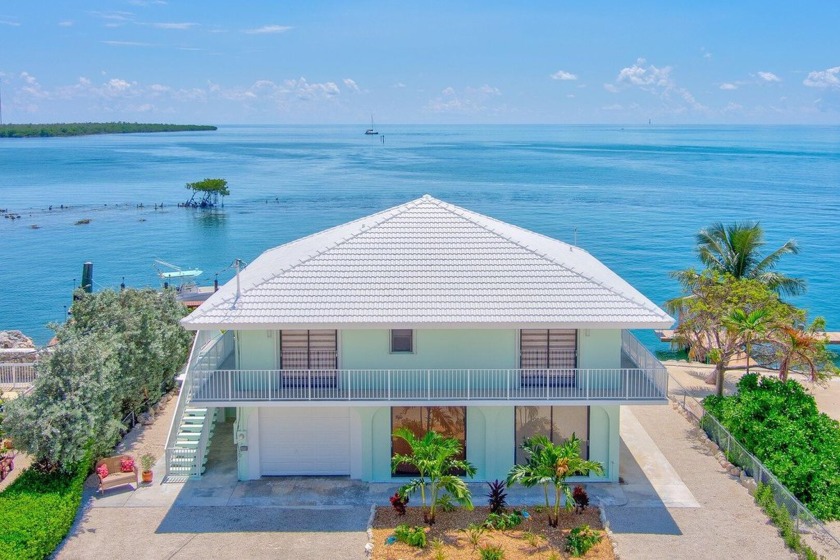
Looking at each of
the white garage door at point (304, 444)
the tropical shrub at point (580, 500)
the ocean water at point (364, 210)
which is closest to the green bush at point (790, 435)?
the tropical shrub at point (580, 500)

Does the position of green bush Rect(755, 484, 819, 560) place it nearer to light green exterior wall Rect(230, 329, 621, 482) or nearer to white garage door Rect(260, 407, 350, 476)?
light green exterior wall Rect(230, 329, 621, 482)

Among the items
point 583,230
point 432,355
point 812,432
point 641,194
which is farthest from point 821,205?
point 432,355

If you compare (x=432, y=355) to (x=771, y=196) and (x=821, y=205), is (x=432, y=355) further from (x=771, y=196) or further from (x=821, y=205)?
(x=771, y=196)

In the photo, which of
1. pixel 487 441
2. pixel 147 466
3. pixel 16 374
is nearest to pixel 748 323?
pixel 487 441

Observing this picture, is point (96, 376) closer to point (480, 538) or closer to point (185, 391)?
point (185, 391)

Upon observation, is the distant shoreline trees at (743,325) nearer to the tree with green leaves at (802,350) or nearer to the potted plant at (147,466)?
the tree with green leaves at (802,350)

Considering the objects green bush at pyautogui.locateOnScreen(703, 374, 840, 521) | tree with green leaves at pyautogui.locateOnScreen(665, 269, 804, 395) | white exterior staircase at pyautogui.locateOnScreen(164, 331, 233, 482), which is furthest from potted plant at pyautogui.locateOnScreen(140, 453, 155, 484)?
tree with green leaves at pyautogui.locateOnScreen(665, 269, 804, 395)
